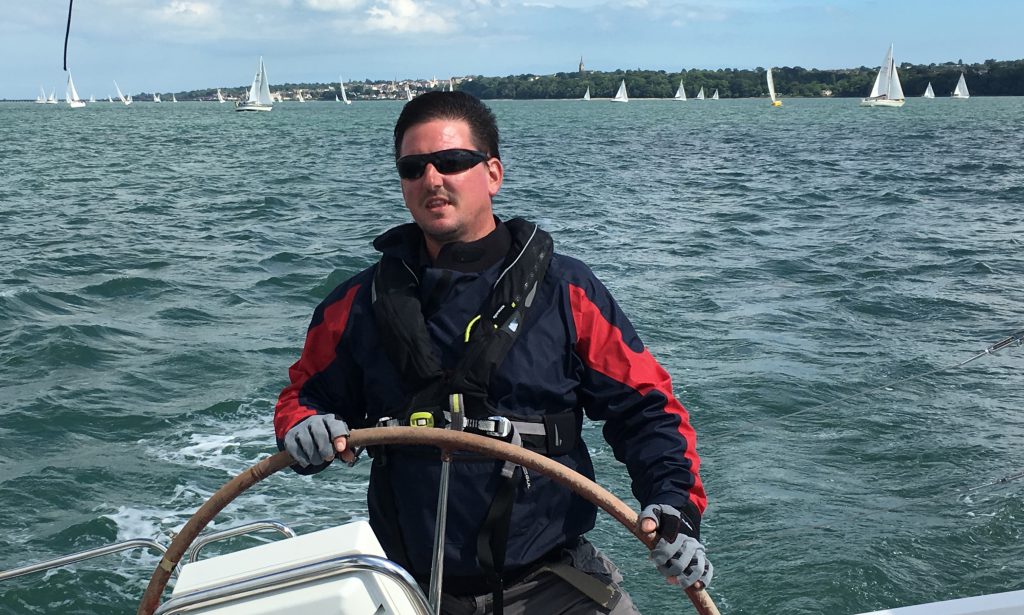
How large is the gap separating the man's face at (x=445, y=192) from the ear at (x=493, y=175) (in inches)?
1.7

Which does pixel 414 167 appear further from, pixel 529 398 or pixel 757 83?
pixel 757 83

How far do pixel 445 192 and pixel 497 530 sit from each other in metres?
0.76

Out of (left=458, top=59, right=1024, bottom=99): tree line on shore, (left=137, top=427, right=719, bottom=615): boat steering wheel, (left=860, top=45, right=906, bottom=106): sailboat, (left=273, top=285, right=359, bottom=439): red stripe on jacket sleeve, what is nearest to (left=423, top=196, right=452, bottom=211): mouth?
(left=273, top=285, right=359, bottom=439): red stripe on jacket sleeve

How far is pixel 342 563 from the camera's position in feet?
6.52

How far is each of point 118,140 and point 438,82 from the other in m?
76.0

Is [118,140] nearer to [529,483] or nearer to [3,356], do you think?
[3,356]

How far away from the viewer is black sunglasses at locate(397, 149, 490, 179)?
234 cm

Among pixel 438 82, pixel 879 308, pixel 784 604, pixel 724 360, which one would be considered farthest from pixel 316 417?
pixel 438 82

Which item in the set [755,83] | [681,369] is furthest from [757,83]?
[681,369]

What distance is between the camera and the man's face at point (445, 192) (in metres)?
2.35

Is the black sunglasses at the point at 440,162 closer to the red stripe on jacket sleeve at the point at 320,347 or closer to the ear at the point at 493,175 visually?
the ear at the point at 493,175

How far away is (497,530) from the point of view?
224cm

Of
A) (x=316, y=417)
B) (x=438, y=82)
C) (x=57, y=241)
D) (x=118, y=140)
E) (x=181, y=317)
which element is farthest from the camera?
(x=438, y=82)

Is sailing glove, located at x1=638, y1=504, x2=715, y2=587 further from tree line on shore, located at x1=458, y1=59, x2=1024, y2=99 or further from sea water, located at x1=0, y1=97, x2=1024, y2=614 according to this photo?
tree line on shore, located at x1=458, y1=59, x2=1024, y2=99
